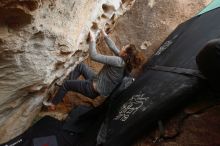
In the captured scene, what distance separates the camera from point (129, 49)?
3.58 meters

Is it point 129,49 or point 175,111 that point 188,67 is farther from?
point 129,49

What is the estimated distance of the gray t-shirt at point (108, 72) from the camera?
355 cm

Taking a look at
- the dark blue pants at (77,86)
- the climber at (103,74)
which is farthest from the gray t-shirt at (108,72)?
the dark blue pants at (77,86)

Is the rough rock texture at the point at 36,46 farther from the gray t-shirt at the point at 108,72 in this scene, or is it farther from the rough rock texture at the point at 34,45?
the gray t-shirt at the point at 108,72

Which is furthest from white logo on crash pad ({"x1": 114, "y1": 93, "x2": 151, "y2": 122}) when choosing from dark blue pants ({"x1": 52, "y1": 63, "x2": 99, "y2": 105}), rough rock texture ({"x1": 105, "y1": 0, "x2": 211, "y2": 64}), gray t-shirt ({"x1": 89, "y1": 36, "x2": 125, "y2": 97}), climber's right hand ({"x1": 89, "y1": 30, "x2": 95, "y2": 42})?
rough rock texture ({"x1": 105, "y1": 0, "x2": 211, "y2": 64})

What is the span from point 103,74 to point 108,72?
77 millimetres

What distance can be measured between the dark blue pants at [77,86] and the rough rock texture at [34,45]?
0.13 metres

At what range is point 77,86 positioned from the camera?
391 cm

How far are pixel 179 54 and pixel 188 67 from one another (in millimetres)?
572

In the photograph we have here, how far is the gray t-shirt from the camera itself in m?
3.55

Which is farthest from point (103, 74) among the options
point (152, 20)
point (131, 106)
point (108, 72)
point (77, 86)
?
point (152, 20)

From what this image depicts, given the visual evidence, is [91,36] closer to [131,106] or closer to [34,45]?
[131,106]

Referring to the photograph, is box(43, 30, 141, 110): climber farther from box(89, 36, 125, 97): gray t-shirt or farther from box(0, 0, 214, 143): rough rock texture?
box(0, 0, 214, 143): rough rock texture

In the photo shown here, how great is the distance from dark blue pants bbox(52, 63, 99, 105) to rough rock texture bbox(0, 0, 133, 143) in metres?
0.13
